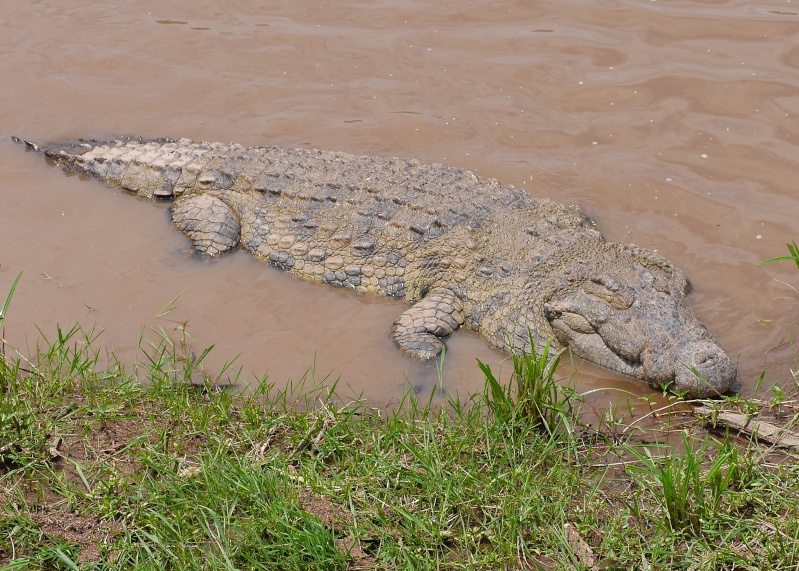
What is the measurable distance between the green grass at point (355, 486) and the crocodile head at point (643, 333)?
40cm

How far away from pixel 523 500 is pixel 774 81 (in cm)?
605

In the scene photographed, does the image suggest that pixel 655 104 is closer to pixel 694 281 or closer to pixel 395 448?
pixel 694 281

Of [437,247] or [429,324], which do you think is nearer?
[429,324]

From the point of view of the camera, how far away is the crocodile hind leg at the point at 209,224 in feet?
20.8

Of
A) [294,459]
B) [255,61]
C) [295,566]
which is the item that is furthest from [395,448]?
[255,61]

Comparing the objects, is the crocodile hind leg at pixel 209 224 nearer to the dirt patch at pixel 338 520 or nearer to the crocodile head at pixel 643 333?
the crocodile head at pixel 643 333

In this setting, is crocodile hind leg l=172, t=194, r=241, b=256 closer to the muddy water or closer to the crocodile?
the crocodile

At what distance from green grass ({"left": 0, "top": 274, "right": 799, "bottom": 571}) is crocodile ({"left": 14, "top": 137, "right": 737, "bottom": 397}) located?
38.1 inches

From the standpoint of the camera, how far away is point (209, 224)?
641cm

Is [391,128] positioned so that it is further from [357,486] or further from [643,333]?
[357,486]

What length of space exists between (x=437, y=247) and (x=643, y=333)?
1.66 metres

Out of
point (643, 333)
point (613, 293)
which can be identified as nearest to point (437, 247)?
point (613, 293)

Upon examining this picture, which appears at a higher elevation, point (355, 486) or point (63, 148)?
point (63, 148)

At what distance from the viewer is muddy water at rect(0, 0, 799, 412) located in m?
5.54
